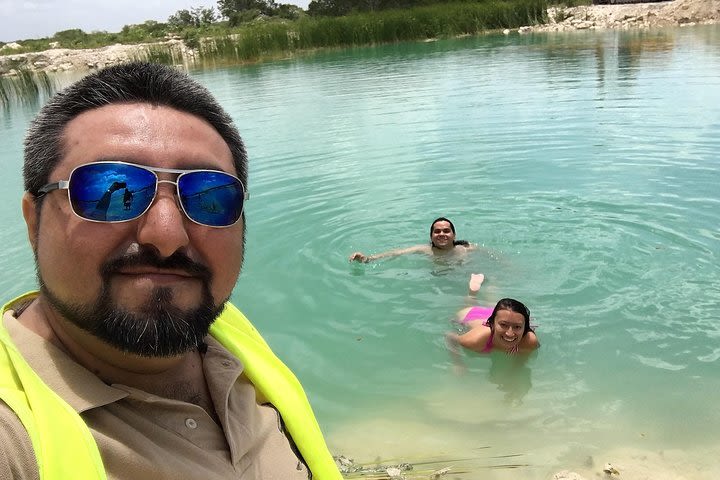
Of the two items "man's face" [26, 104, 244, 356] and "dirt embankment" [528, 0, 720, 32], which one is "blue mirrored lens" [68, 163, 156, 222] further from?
"dirt embankment" [528, 0, 720, 32]

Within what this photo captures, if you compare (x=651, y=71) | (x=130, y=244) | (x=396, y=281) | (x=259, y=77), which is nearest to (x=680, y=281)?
(x=396, y=281)

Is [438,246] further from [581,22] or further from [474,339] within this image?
[581,22]

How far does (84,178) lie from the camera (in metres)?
1.38

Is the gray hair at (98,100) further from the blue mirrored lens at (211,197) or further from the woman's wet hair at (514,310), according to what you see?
the woman's wet hair at (514,310)

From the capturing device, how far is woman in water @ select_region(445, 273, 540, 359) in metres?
4.77

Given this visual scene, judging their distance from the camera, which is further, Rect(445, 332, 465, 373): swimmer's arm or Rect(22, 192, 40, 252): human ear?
Rect(445, 332, 465, 373): swimmer's arm

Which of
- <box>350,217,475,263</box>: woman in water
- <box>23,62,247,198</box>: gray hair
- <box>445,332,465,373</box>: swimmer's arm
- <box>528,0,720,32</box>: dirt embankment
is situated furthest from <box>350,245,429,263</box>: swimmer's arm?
<box>528,0,720,32</box>: dirt embankment

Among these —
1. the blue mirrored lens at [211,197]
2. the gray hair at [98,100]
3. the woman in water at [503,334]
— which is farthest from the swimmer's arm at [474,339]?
the gray hair at [98,100]

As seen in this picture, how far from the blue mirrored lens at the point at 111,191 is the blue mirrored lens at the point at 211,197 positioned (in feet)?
0.27

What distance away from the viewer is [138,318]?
1.30 m

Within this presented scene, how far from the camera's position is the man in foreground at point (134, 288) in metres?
1.25

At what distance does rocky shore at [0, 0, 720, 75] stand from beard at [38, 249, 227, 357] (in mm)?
34107

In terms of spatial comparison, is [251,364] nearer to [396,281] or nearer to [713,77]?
[396,281]

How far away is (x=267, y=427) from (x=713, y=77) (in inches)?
629
